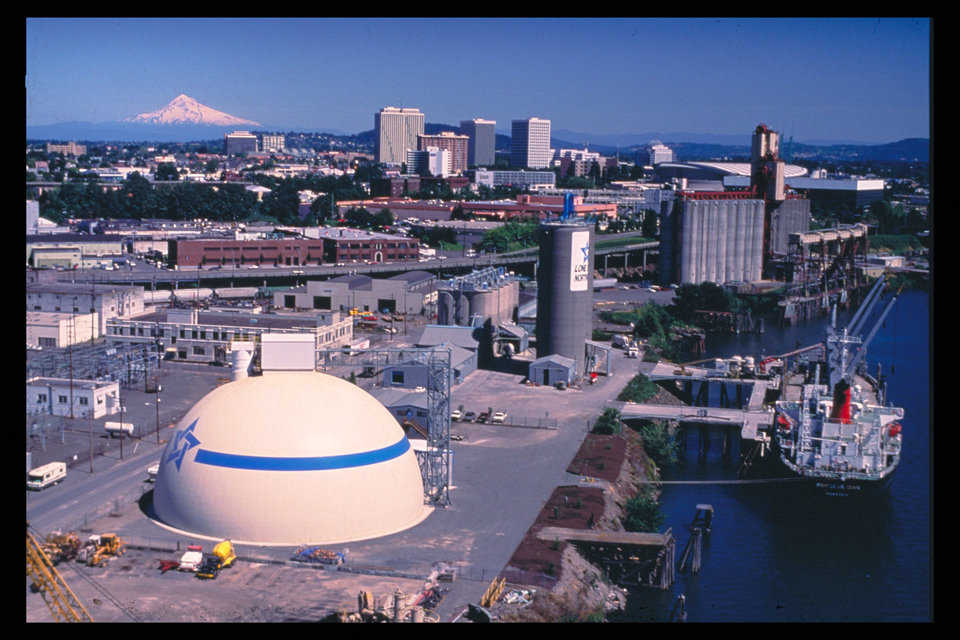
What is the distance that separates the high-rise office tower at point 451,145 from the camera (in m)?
121

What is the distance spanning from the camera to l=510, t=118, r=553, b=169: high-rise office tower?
440 feet

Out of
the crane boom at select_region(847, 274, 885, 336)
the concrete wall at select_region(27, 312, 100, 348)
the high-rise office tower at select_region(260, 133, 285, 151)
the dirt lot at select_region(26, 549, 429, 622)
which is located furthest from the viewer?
the high-rise office tower at select_region(260, 133, 285, 151)

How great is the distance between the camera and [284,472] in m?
14.1

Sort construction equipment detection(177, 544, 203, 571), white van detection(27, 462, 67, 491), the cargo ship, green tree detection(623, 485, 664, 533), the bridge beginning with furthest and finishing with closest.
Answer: the bridge
the cargo ship
green tree detection(623, 485, 664, 533)
white van detection(27, 462, 67, 491)
construction equipment detection(177, 544, 203, 571)

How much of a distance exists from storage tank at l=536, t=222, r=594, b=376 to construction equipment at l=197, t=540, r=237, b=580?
14.1 metres

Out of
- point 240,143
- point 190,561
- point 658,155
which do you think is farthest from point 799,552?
point 240,143

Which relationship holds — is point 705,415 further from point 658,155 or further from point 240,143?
point 240,143

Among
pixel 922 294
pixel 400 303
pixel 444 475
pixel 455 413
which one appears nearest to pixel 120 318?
pixel 400 303

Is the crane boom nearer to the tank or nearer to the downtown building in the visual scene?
the tank

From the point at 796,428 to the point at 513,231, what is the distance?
119 ft

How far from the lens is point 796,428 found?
21.2 metres

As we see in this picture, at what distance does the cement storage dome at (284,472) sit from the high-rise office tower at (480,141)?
416 ft

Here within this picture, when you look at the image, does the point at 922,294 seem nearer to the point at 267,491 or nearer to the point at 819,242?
the point at 819,242

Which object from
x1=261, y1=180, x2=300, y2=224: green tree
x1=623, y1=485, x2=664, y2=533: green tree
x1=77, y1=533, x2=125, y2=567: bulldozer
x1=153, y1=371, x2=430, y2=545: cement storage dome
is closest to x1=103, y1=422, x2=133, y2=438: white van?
x1=153, y1=371, x2=430, y2=545: cement storage dome
